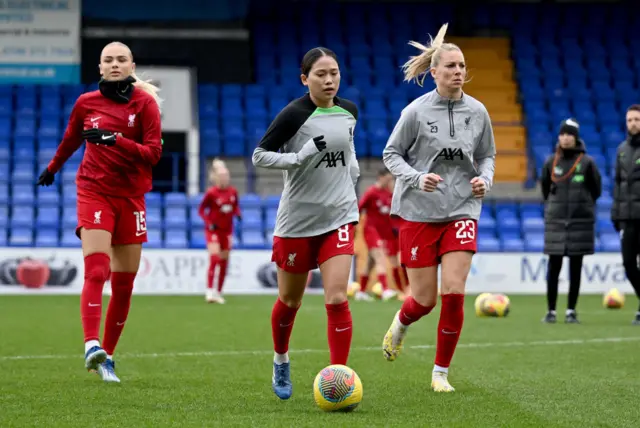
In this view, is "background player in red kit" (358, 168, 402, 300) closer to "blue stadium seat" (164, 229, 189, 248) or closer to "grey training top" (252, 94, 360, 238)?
"blue stadium seat" (164, 229, 189, 248)

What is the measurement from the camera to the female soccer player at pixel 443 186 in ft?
24.4

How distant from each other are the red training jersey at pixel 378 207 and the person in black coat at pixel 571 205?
6289mm

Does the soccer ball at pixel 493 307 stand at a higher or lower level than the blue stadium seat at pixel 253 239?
lower

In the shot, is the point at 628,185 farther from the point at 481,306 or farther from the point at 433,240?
the point at 433,240

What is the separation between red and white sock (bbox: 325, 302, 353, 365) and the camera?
6.74 m

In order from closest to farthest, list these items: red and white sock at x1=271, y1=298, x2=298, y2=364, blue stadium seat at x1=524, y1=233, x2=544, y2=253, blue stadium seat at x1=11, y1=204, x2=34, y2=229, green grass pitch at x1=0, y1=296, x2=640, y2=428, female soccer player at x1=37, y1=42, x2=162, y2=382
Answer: green grass pitch at x1=0, y1=296, x2=640, y2=428
red and white sock at x1=271, y1=298, x2=298, y2=364
female soccer player at x1=37, y1=42, x2=162, y2=382
blue stadium seat at x1=11, y1=204, x2=34, y2=229
blue stadium seat at x1=524, y1=233, x2=544, y2=253

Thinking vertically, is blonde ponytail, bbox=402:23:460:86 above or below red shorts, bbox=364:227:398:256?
above

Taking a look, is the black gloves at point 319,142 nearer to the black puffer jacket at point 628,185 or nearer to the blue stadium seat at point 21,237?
the black puffer jacket at point 628,185

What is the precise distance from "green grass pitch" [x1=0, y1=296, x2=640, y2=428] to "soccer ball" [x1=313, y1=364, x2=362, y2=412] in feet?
0.34

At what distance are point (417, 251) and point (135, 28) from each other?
21.6 m

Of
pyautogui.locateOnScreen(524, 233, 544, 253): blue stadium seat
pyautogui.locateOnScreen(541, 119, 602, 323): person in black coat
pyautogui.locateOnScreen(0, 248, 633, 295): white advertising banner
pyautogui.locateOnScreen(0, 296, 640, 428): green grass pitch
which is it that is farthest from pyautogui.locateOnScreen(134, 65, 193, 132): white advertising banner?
pyautogui.locateOnScreen(541, 119, 602, 323): person in black coat

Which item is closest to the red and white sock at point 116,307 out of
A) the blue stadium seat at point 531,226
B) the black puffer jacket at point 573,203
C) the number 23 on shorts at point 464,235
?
the number 23 on shorts at point 464,235

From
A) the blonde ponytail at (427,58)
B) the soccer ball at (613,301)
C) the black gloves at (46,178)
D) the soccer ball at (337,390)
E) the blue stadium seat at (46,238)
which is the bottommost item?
the soccer ball at (613,301)

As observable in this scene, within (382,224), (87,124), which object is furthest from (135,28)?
(87,124)
